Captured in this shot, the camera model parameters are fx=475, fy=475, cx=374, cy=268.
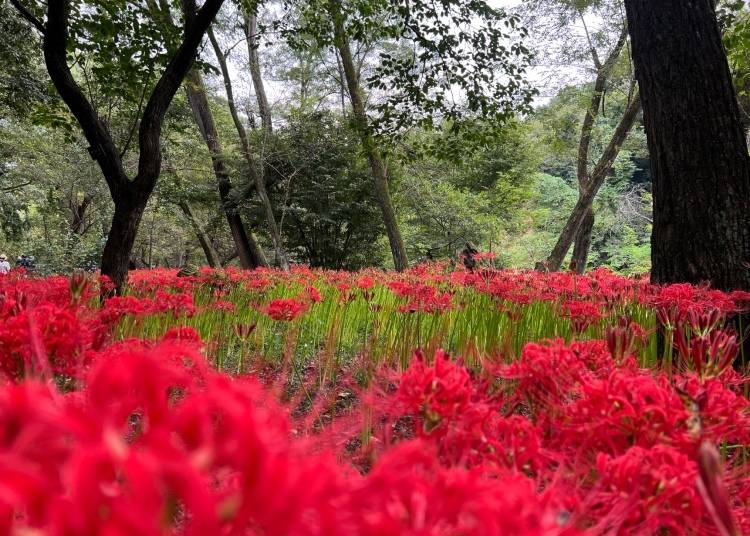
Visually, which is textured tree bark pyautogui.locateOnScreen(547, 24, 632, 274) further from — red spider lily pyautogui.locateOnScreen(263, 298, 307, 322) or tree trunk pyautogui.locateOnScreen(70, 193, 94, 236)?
tree trunk pyautogui.locateOnScreen(70, 193, 94, 236)

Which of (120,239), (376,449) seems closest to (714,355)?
(376,449)

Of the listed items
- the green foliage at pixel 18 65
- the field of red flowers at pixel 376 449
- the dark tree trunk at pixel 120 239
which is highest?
the green foliage at pixel 18 65

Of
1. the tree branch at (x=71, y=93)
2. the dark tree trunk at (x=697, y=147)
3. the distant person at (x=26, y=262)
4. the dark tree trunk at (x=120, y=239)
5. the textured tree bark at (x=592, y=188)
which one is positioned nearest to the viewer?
the dark tree trunk at (x=697, y=147)

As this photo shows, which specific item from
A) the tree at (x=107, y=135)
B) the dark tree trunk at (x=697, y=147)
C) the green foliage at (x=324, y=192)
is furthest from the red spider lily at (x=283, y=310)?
the green foliage at (x=324, y=192)

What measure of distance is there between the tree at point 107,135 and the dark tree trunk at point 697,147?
2.90m

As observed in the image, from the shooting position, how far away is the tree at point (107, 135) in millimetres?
3156

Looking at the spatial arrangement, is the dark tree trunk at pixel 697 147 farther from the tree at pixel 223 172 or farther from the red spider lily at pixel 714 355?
the tree at pixel 223 172

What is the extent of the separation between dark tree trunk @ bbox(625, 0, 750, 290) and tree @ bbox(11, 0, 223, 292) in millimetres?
2902

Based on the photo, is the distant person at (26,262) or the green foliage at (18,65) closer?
Result: the green foliage at (18,65)

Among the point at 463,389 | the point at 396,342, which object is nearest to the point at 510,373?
the point at 463,389

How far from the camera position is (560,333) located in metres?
2.85

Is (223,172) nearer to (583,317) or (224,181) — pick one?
(224,181)

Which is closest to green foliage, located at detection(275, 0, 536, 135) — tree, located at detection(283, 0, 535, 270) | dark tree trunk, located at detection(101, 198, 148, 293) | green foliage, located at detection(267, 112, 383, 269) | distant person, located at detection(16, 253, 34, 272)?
tree, located at detection(283, 0, 535, 270)

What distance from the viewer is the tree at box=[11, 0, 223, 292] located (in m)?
3.16
